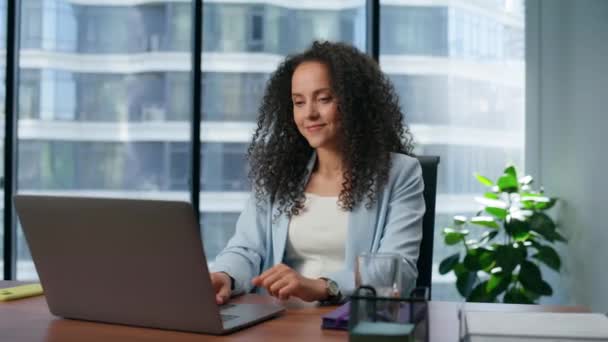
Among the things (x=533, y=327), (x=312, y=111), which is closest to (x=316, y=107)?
(x=312, y=111)

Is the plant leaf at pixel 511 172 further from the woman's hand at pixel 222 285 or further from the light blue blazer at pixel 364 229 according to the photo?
the woman's hand at pixel 222 285

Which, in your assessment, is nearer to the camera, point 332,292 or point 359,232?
point 332,292

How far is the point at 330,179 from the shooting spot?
2.13 m

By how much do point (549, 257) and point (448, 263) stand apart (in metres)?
0.48

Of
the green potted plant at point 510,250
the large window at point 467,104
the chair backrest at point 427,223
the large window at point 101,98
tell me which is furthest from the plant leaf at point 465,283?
the chair backrest at point 427,223

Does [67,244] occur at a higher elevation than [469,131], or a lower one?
lower

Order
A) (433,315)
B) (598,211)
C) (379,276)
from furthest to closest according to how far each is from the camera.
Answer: (598,211)
(433,315)
(379,276)

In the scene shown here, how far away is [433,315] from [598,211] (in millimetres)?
2286

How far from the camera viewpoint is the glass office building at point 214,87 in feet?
13.3

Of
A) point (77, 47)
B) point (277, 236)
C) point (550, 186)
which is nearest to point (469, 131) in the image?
Answer: point (550, 186)

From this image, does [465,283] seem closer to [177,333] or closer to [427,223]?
[427,223]

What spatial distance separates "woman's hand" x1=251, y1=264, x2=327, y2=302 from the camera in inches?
60.1

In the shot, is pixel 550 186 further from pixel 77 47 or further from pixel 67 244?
pixel 67 244

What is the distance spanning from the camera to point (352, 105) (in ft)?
6.89
